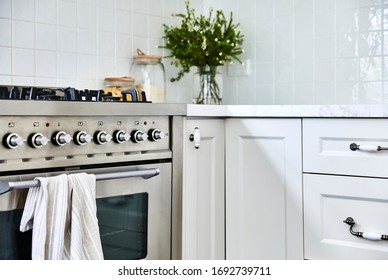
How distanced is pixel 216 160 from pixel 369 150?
555mm

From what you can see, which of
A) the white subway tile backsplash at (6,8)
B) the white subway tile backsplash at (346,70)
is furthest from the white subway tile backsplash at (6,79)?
the white subway tile backsplash at (346,70)

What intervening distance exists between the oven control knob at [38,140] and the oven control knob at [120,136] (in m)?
0.26

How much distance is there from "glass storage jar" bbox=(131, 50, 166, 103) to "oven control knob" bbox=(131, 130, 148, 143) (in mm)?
659

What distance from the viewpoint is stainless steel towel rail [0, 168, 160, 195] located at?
4.66ft

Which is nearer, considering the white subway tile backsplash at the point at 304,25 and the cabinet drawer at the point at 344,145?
the cabinet drawer at the point at 344,145

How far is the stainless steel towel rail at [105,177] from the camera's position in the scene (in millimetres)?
1422

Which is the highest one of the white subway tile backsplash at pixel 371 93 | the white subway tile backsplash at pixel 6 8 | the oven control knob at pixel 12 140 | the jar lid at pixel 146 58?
the white subway tile backsplash at pixel 6 8

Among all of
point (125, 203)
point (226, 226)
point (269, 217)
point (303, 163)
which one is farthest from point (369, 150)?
point (125, 203)

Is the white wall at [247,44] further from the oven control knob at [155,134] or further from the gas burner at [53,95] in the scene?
the oven control knob at [155,134]

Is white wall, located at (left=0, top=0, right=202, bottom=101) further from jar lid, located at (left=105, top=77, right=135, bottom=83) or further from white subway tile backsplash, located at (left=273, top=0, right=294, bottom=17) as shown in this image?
white subway tile backsplash, located at (left=273, top=0, right=294, bottom=17)

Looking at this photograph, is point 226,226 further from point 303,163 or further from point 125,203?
point 125,203

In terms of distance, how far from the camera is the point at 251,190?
7.02 feet

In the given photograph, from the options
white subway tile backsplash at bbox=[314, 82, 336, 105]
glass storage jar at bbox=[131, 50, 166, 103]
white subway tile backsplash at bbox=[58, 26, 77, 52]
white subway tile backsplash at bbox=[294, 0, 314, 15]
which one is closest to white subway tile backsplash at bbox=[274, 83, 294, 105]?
white subway tile backsplash at bbox=[314, 82, 336, 105]
